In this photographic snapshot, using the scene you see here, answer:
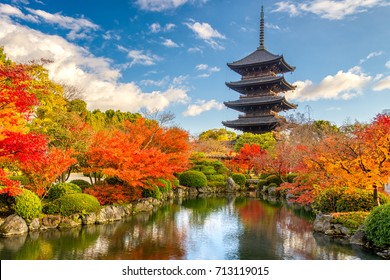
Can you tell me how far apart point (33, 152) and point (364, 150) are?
366 inches

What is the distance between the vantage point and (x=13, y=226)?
409 inches

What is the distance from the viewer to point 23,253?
8758 millimetres

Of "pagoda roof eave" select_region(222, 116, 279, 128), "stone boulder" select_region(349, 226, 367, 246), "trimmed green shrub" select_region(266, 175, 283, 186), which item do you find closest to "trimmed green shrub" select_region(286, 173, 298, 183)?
"trimmed green shrub" select_region(266, 175, 283, 186)

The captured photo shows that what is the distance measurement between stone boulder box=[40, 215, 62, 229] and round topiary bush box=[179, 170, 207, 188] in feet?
43.1

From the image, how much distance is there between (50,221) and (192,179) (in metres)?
13.5

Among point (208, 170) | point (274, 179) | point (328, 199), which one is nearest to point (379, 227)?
point (328, 199)

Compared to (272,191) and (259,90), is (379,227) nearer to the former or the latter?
(272,191)

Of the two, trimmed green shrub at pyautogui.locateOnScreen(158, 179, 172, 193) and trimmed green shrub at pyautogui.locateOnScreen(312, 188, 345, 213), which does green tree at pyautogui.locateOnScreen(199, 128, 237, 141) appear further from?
trimmed green shrub at pyautogui.locateOnScreen(312, 188, 345, 213)

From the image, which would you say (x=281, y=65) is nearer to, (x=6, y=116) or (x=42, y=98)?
(x=42, y=98)

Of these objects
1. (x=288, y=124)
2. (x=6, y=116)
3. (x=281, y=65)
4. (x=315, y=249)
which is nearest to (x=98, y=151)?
(x=6, y=116)

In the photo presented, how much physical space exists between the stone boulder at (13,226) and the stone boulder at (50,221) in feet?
2.04

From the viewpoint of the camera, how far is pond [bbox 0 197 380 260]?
8844mm

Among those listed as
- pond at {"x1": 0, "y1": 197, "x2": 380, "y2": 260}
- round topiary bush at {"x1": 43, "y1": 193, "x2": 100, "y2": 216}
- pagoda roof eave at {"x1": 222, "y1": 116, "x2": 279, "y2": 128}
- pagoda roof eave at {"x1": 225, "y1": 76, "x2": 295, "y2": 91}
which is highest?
pagoda roof eave at {"x1": 225, "y1": 76, "x2": 295, "y2": 91}

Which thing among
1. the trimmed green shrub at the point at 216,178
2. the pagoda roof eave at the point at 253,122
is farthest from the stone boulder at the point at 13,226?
the pagoda roof eave at the point at 253,122
